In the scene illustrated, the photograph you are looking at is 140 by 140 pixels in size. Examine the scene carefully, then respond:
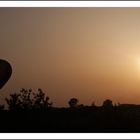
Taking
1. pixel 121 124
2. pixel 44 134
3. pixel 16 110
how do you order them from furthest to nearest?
pixel 16 110 < pixel 121 124 < pixel 44 134

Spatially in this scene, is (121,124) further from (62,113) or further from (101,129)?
(62,113)

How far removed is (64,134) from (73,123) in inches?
80.0

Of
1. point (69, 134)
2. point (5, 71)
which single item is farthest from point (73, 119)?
point (5, 71)

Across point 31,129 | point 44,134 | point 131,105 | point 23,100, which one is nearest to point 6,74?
point 23,100

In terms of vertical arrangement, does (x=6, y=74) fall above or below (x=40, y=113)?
above

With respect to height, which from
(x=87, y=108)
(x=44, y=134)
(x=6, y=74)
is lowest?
(x=44, y=134)

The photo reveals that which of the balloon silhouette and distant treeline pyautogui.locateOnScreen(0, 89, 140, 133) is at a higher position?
the balloon silhouette

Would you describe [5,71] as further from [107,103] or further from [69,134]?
[69,134]

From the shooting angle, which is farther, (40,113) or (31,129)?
(40,113)

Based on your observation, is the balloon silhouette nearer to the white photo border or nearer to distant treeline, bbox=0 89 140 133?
distant treeline, bbox=0 89 140 133

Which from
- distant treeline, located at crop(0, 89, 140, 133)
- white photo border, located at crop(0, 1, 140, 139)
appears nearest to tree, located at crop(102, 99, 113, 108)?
distant treeline, located at crop(0, 89, 140, 133)

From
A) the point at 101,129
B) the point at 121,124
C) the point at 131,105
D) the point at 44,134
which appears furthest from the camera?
the point at 131,105

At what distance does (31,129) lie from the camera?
923 centimetres

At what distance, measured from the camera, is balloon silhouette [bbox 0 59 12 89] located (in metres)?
14.1
